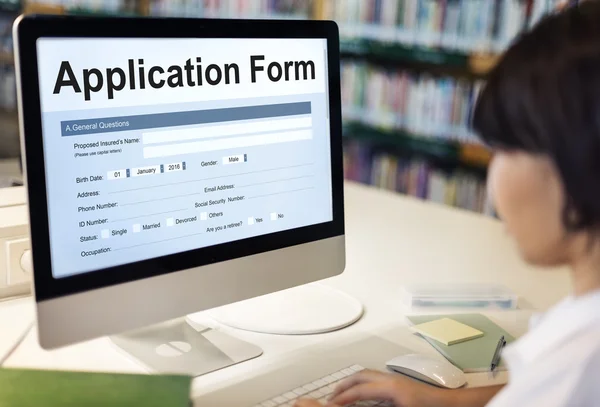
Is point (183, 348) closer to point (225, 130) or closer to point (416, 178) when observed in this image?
point (225, 130)

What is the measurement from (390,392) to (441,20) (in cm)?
213

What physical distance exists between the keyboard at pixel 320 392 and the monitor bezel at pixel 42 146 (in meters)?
0.20

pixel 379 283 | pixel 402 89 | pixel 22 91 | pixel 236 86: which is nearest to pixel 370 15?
pixel 402 89

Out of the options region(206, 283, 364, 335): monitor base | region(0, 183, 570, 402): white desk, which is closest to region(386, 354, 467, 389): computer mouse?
region(0, 183, 570, 402): white desk

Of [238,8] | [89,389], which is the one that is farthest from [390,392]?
[238,8]

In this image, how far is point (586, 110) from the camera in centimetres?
62

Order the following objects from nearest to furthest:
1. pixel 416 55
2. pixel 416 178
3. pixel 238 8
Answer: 1. pixel 416 55
2. pixel 416 178
3. pixel 238 8

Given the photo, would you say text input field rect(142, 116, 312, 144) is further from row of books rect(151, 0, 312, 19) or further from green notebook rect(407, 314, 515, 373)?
row of books rect(151, 0, 312, 19)

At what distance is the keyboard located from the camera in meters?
0.87

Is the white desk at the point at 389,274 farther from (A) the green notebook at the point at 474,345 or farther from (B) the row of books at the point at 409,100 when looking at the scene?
(B) the row of books at the point at 409,100

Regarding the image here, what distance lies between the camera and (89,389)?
0.82 meters

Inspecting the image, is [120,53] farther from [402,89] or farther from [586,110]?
[402,89]

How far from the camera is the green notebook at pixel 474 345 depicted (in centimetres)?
100

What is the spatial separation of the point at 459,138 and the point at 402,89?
0.34m
